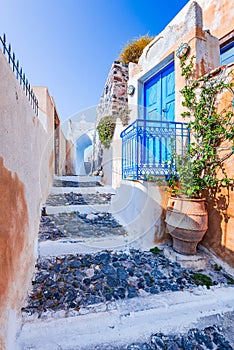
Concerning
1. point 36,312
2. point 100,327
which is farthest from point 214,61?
point 36,312

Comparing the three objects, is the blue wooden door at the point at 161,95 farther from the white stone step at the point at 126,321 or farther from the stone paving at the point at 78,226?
the white stone step at the point at 126,321

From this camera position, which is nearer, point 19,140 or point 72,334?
point 72,334

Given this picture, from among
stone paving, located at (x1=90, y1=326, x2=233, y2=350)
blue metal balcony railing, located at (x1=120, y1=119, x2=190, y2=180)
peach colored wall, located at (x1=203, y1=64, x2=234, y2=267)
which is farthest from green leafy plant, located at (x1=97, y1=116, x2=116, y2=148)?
stone paving, located at (x1=90, y1=326, x2=233, y2=350)

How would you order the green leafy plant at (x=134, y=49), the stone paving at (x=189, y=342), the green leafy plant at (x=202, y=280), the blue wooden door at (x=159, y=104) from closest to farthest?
the stone paving at (x=189, y=342) < the green leafy plant at (x=202, y=280) < the blue wooden door at (x=159, y=104) < the green leafy plant at (x=134, y=49)

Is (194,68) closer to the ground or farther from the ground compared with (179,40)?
closer to the ground

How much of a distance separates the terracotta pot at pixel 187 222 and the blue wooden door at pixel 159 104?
3.33 feet

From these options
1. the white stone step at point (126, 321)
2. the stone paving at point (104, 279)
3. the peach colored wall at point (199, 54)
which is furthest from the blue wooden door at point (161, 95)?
the white stone step at point (126, 321)

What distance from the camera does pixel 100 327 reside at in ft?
5.58

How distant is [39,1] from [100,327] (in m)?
5.07

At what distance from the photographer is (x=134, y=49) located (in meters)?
6.80

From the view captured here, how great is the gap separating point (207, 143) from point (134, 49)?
5.70 meters

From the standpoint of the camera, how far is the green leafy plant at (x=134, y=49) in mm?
6570

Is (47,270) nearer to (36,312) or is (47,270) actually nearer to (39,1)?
(36,312)

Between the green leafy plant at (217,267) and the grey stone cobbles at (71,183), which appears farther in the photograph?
the grey stone cobbles at (71,183)
